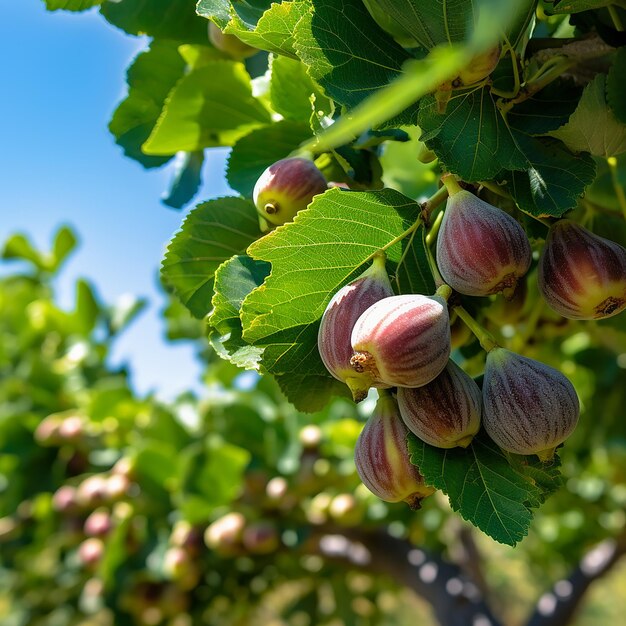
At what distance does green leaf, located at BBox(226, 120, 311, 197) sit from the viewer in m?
1.11

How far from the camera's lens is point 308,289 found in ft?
2.64

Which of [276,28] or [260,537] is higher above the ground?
[276,28]

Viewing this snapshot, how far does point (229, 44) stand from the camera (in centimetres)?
120

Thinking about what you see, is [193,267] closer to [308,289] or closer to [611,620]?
[308,289]

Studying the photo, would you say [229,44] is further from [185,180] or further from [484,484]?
[484,484]

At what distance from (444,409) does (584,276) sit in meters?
0.23

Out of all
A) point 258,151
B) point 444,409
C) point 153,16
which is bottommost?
point 444,409

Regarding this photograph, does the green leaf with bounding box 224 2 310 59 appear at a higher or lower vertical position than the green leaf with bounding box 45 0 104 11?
lower

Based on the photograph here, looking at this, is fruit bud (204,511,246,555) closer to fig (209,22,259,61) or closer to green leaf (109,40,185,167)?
green leaf (109,40,185,167)

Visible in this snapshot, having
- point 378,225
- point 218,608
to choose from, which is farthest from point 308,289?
point 218,608

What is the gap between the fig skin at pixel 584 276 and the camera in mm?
762

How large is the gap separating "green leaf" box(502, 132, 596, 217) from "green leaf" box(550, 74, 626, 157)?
16 millimetres

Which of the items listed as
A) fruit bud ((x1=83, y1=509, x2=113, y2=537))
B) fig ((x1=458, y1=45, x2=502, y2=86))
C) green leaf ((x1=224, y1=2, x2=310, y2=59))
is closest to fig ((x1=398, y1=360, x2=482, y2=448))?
fig ((x1=458, y1=45, x2=502, y2=86))

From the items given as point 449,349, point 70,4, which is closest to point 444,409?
point 449,349
